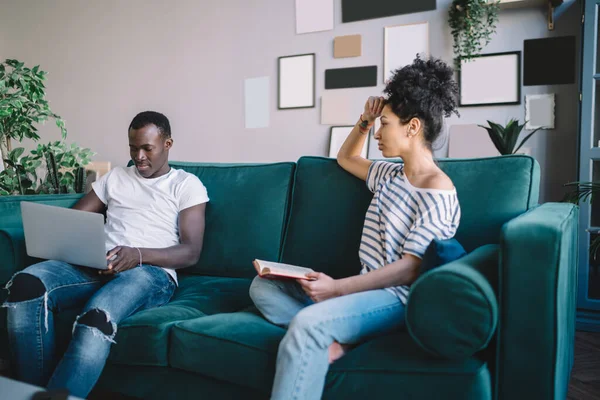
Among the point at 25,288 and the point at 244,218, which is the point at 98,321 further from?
the point at 244,218

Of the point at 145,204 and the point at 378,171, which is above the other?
the point at 378,171

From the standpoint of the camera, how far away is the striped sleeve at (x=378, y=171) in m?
1.58

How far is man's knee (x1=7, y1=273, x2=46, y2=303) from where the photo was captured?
1.45 meters

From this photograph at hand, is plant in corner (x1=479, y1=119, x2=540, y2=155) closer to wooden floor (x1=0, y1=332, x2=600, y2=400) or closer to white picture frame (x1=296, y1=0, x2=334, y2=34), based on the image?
wooden floor (x1=0, y1=332, x2=600, y2=400)

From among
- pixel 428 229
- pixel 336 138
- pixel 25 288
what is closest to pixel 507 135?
pixel 336 138

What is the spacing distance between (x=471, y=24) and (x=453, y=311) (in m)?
2.19

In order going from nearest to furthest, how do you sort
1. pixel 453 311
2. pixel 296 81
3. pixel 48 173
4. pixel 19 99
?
pixel 453 311
pixel 19 99
pixel 48 173
pixel 296 81

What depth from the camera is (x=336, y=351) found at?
47.0 inches

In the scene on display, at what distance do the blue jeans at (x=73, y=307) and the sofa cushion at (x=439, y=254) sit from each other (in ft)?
2.84

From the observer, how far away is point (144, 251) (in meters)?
1.65

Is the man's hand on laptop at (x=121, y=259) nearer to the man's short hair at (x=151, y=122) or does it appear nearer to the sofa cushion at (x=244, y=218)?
the sofa cushion at (x=244, y=218)

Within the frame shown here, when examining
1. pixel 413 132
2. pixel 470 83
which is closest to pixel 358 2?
pixel 470 83

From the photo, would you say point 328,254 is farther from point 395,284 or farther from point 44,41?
point 44,41

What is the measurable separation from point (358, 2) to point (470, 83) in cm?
90
